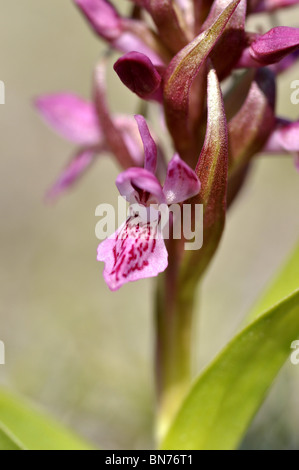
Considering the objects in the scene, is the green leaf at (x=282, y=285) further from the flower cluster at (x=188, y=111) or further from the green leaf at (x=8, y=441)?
the green leaf at (x=8, y=441)

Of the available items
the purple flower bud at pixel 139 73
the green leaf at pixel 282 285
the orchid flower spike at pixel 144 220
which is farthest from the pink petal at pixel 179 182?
the green leaf at pixel 282 285

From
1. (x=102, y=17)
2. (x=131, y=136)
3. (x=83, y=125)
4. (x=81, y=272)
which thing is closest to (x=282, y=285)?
(x=131, y=136)

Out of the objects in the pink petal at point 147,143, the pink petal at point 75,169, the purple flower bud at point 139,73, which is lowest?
the pink petal at point 75,169

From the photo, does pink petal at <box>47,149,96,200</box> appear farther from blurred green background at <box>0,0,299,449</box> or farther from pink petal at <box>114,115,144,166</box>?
blurred green background at <box>0,0,299,449</box>

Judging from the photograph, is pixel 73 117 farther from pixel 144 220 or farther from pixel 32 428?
pixel 32 428

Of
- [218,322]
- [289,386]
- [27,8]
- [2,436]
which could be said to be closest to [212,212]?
[2,436]
